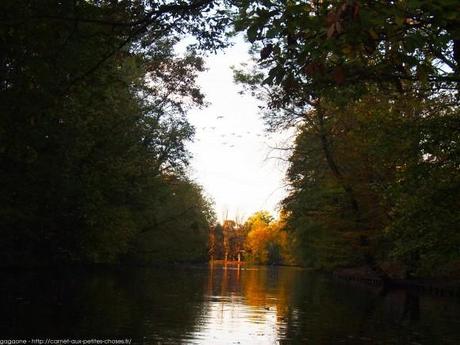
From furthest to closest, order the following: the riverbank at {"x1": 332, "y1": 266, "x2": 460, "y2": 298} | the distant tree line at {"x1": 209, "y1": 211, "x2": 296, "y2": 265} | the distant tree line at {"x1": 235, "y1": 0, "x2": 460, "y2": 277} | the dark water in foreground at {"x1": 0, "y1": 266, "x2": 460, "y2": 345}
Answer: the distant tree line at {"x1": 209, "y1": 211, "x2": 296, "y2": 265}
the riverbank at {"x1": 332, "y1": 266, "x2": 460, "y2": 298}
the dark water in foreground at {"x1": 0, "y1": 266, "x2": 460, "y2": 345}
the distant tree line at {"x1": 235, "y1": 0, "x2": 460, "y2": 277}

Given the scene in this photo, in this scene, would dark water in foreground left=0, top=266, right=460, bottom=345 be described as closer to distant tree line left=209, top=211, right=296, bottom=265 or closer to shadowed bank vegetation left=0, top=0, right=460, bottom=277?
shadowed bank vegetation left=0, top=0, right=460, bottom=277

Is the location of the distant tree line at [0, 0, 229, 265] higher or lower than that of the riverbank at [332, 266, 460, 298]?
higher

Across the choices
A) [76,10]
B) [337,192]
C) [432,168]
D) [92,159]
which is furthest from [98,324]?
[337,192]

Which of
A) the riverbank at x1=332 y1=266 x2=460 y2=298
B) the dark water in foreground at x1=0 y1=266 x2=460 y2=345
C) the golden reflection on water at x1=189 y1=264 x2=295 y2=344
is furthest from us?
the riverbank at x1=332 y1=266 x2=460 y2=298

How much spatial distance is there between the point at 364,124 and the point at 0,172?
13.3 metres

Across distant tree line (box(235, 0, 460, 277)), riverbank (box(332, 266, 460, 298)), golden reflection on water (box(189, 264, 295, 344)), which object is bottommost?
golden reflection on water (box(189, 264, 295, 344))

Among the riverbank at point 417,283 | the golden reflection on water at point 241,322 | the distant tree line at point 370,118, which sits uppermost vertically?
the distant tree line at point 370,118

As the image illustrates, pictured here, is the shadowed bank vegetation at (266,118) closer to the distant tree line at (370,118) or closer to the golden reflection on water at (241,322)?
the distant tree line at (370,118)

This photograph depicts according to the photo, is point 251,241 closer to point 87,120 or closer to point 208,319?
point 87,120

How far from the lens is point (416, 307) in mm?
23969

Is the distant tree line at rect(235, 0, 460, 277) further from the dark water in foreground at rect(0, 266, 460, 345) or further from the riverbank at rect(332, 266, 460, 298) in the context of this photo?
the dark water in foreground at rect(0, 266, 460, 345)

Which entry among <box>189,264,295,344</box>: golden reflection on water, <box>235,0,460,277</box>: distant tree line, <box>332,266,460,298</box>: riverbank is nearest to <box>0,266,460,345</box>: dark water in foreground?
<box>189,264,295,344</box>: golden reflection on water

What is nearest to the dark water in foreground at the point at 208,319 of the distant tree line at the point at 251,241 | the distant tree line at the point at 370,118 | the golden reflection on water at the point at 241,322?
the golden reflection on water at the point at 241,322

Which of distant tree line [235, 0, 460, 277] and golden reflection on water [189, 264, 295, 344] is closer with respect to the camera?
distant tree line [235, 0, 460, 277]
